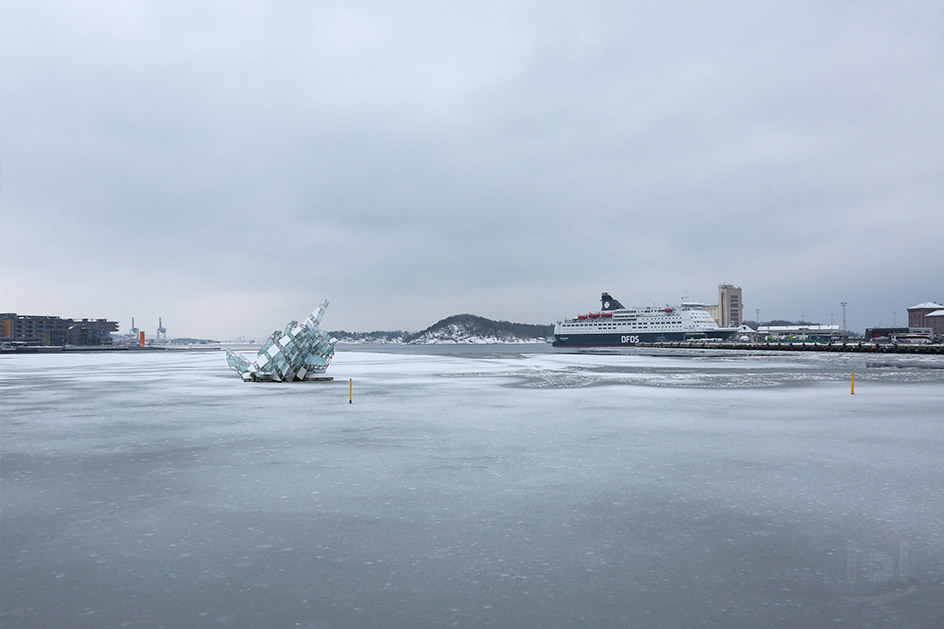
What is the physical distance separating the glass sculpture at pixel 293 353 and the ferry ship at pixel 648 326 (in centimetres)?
12803

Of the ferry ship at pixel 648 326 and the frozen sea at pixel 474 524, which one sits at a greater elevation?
the ferry ship at pixel 648 326

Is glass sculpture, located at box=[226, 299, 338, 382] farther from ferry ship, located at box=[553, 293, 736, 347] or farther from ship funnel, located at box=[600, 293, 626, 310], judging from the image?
ship funnel, located at box=[600, 293, 626, 310]

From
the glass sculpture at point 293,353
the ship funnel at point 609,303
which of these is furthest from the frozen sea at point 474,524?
the ship funnel at point 609,303

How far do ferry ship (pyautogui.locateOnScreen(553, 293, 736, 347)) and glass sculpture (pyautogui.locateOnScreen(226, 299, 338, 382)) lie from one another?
420ft

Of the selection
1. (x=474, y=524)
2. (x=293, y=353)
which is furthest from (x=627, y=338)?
(x=474, y=524)

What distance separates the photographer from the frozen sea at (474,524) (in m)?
5.48

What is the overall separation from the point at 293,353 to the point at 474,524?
92.3 feet

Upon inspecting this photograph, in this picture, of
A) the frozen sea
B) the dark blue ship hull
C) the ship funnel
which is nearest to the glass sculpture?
the frozen sea

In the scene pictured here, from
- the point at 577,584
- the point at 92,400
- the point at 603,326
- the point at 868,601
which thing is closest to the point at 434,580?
the point at 577,584

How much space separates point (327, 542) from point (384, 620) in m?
2.23

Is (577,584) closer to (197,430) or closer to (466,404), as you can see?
(197,430)

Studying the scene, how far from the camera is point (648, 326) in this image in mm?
154375

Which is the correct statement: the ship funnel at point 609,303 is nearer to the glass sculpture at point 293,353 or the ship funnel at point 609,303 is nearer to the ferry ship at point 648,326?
the ferry ship at point 648,326

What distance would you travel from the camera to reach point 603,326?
159375mm
